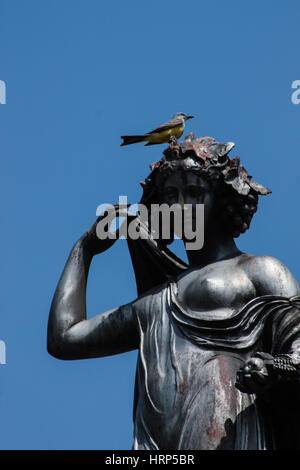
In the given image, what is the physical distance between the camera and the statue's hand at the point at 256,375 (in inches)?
516

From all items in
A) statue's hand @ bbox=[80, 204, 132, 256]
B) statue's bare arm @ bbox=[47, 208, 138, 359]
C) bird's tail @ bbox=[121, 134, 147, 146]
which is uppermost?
bird's tail @ bbox=[121, 134, 147, 146]

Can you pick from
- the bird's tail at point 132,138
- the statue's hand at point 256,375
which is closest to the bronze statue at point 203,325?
the statue's hand at point 256,375

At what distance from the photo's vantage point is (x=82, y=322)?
1499 cm

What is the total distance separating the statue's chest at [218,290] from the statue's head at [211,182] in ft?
2.12

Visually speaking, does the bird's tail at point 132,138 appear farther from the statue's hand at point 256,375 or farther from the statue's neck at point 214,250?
the statue's hand at point 256,375

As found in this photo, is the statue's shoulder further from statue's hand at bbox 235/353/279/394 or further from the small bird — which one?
the small bird

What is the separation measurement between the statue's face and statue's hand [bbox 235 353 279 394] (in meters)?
2.05

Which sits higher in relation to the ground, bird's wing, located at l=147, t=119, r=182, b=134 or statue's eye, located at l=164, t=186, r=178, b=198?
bird's wing, located at l=147, t=119, r=182, b=134

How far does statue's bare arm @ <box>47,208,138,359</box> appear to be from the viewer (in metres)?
14.8

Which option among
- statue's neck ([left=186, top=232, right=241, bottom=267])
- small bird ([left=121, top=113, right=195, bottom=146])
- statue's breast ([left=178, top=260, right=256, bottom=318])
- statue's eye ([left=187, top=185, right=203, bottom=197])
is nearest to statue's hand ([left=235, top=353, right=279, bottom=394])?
statue's breast ([left=178, top=260, right=256, bottom=318])
